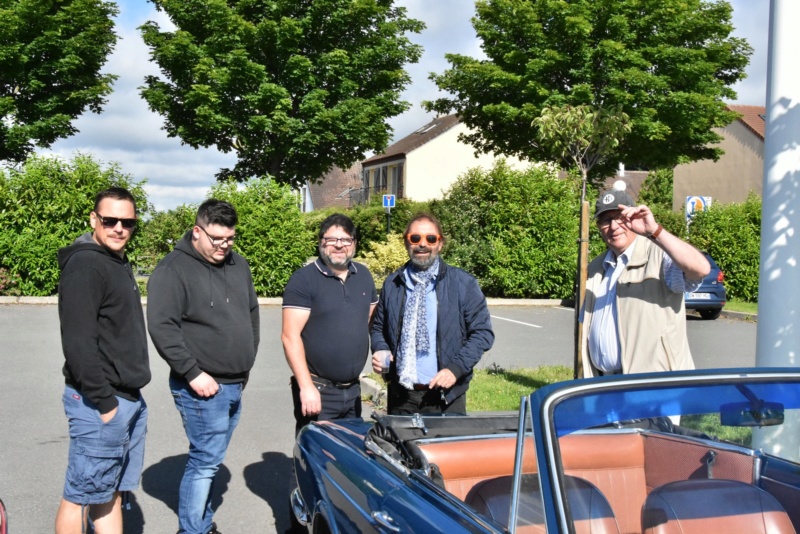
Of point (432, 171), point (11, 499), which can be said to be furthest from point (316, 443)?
point (432, 171)

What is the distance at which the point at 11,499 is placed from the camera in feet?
16.8

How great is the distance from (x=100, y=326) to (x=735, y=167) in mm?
42375

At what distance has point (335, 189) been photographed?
7525 cm

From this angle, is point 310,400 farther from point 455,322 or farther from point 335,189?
point 335,189

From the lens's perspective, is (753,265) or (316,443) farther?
(753,265)

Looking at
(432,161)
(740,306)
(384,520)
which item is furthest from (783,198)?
(432,161)

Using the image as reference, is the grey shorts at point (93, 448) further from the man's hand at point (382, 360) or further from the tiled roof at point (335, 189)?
the tiled roof at point (335, 189)

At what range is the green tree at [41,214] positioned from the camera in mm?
16266

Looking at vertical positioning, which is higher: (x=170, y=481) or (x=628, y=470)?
(x=628, y=470)

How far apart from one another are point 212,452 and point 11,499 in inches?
75.8

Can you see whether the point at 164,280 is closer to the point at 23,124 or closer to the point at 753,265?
the point at 753,265

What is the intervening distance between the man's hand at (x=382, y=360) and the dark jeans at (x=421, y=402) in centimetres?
11

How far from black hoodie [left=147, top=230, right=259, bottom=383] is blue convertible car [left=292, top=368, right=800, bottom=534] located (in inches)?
54.6

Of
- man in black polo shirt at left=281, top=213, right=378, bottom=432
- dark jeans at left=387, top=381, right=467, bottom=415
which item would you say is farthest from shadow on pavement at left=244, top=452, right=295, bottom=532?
dark jeans at left=387, top=381, right=467, bottom=415
